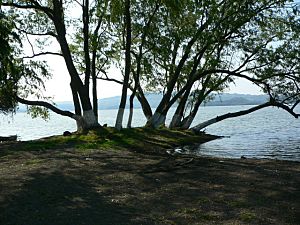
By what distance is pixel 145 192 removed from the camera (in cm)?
1066

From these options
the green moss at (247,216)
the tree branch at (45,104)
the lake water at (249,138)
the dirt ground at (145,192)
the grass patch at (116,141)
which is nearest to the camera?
the green moss at (247,216)

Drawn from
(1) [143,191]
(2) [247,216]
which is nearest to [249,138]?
(1) [143,191]

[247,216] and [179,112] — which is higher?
[179,112]

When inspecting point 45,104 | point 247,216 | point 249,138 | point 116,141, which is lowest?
point 249,138

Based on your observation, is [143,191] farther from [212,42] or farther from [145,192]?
[212,42]

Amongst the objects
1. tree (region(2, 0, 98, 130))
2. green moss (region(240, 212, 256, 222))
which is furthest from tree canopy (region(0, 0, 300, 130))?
green moss (region(240, 212, 256, 222))

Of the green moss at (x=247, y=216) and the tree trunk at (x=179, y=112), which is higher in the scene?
the tree trunk at (x=179, y=112)

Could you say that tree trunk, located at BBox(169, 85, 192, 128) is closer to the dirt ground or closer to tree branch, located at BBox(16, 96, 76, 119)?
tree branch, located at BBox(16, 96, 76, 119)

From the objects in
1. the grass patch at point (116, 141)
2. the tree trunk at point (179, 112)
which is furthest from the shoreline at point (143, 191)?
the tree trunk at point (179, 112)

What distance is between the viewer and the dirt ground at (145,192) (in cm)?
844

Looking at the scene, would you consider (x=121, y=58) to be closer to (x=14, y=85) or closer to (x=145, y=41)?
(x=145, y=41)

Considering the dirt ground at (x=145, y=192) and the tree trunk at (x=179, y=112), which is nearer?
the dirt ground at (x=145, y=192)

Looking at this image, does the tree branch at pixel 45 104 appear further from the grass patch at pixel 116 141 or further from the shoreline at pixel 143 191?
the shoreline at pixel 143 191

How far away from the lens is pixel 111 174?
508 inches
